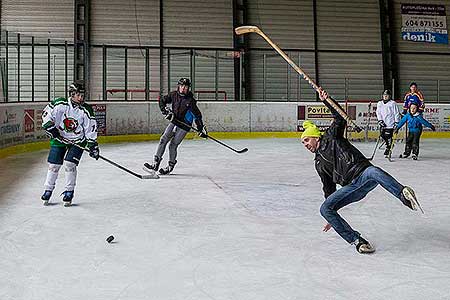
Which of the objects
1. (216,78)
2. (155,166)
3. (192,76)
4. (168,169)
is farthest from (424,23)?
(155,166)

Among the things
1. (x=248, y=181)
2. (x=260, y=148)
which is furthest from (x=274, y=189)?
(x=260, y=148)

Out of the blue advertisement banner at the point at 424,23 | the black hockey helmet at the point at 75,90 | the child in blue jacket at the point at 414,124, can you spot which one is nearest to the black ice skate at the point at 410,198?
the black hockey helmet at the point at 75,90

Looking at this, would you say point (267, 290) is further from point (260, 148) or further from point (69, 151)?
point (260, 148)

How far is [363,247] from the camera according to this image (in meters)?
5.70

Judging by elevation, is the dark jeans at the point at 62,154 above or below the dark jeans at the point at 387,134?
below

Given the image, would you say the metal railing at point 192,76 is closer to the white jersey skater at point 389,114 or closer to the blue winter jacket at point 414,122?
the white jersey skater at point 389,114

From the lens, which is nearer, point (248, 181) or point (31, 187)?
point (31, 187)

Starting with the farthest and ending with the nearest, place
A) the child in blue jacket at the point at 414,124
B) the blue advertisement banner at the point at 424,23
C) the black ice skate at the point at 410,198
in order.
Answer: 1. the blue advertisement banner at the point at 424,23
2. the child in blue jacket at the point at 414,124
3. the black ice skate at the point at 410,198

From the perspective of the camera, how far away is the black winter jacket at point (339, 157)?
555 centimetres

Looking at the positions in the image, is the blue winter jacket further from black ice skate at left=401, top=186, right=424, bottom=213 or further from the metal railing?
black ice skate at left=401, top=186, right=424, bottom=213

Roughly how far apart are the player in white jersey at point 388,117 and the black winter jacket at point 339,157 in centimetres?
905

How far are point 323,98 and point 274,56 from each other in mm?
17234

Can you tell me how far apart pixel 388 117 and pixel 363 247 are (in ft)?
30.2

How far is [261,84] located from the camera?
75.7 ft
